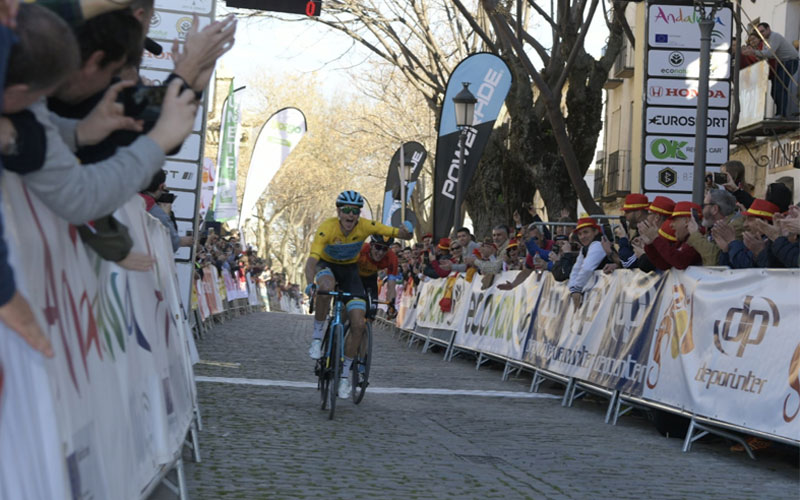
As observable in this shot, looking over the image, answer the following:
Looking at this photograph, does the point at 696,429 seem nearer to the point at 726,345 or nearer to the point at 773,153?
the point at 726,345

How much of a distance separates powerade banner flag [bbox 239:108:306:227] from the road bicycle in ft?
79.7

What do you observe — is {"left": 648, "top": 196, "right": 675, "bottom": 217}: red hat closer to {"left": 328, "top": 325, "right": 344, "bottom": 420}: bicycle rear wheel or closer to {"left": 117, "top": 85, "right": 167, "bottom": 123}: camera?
{"left": 328, "top": 325, "right": 344, "bottom": 420}: bicycle rear wheel

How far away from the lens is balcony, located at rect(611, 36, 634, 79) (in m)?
37.6

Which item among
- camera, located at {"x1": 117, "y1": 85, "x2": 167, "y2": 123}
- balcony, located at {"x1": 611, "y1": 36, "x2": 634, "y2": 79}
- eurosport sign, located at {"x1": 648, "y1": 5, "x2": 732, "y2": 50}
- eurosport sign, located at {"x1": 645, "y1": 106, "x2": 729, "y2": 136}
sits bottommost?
camera, located at {"x1": 117, "y1": 85, "x2": 167, "y2": 123}

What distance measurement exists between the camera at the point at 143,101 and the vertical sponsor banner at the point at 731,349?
572 cm

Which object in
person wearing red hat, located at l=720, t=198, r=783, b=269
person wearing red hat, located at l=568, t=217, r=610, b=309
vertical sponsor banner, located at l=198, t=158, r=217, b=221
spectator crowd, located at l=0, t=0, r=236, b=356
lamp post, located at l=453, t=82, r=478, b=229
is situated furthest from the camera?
vertical sponsor banner, located at l=198, t=158, r=217, b=221

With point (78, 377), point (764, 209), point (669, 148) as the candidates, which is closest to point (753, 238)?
point (764, 209)

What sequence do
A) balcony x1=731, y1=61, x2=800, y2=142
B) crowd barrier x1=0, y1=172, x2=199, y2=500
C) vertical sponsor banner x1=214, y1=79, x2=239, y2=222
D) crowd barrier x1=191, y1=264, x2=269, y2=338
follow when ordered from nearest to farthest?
crowd barrier x1=0, y1=172, x2=199, y2=500 < crowd barrier x1=191, y1=264, x2=269, y2=338 < balcony x1=731, y1=61, x2=800, y2=142 < vertical sponsor banner x1=214, y1=79, x2=239, y2=222

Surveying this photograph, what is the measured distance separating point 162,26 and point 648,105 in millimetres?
6964

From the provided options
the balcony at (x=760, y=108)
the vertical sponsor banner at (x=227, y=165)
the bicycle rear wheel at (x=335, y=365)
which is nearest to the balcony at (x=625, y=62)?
the vertical sponsor banner at (x=227, y=165)

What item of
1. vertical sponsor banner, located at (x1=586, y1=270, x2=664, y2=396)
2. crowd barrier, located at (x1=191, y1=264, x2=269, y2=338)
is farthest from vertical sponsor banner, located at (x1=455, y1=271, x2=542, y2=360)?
crowd barrier, located at (x1=191, y1=264, x2=269, y2=338)

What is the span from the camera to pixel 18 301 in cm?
295

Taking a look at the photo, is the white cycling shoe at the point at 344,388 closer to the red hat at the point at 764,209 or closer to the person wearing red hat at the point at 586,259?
the person wearing red hat at the point at 586,259

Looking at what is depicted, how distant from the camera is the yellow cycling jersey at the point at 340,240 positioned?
11750 millimetres
